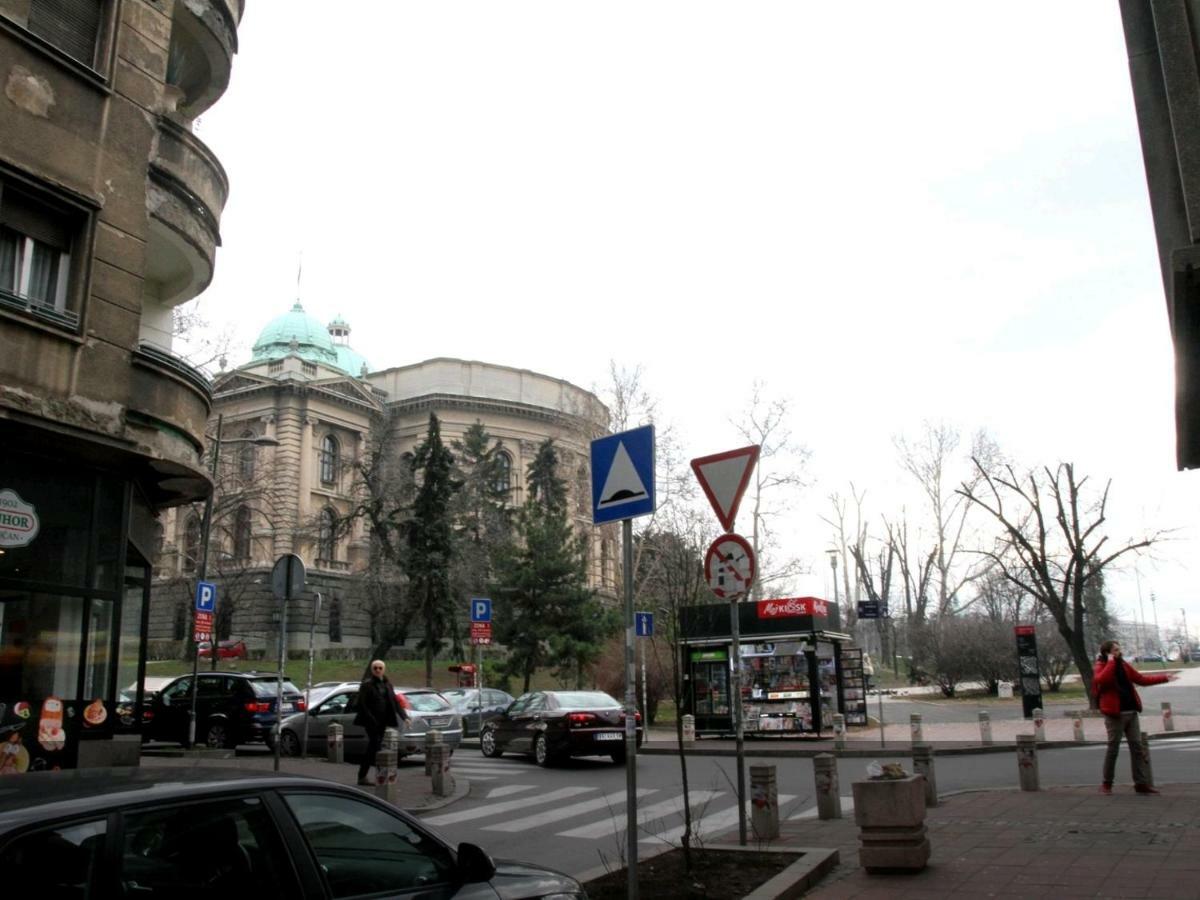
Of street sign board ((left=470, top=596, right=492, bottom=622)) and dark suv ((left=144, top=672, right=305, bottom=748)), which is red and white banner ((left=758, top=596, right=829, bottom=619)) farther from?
dark suv ((left=144, top=672, right=305, bottom=748))

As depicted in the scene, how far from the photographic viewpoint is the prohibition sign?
946cm

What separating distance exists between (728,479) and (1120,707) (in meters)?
6.09

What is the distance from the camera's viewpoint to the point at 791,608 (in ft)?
81.6

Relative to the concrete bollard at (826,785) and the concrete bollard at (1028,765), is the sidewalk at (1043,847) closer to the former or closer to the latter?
the concrete bollard at (826,785)

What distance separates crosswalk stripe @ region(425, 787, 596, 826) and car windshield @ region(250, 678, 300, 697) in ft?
31.1

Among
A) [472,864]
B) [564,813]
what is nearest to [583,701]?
[564,813]

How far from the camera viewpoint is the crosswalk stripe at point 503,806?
12.6 metres

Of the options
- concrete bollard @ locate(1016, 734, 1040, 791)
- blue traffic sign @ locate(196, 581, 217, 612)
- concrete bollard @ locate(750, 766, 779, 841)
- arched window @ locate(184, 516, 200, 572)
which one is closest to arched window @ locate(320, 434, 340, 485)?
arched window @ locate(184, 516, 200, 572)

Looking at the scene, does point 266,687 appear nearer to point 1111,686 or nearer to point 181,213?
point 181,213

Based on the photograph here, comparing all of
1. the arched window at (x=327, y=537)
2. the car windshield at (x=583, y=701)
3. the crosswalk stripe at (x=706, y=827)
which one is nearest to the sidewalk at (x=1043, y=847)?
the crosswalk stripe at (x=706, y=827)

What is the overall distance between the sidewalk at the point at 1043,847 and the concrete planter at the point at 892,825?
112 millimetres

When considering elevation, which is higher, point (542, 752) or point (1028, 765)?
point (1028, 765)

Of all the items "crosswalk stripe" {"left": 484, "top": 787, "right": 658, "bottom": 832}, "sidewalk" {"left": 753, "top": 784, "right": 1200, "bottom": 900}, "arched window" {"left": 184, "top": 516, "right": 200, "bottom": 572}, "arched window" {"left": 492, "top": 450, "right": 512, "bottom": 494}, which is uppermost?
"arched window" {"left": 492, "top": 450, "right": 512, "bottom": 494}

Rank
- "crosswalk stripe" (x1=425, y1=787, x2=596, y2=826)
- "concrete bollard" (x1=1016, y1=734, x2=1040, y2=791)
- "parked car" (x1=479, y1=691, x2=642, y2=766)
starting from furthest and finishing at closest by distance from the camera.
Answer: "parked car" (x1=479, y1=691, x2=642, y2=766) → "crosswalk stripe" (x1=425, y1=787, x2=596, y2=826) → "concrete bollard" (x1=1016, y1=734, x2=1040, y2=791)
